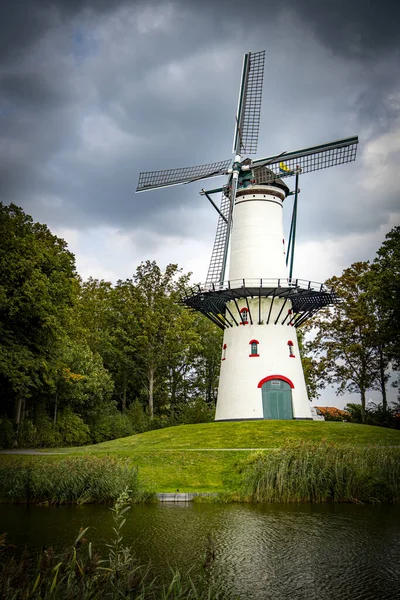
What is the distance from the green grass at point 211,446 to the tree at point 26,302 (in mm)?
4592

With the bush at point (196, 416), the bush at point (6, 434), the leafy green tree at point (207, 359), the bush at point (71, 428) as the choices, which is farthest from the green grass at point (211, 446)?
the leafy green tree at point (207, 359)

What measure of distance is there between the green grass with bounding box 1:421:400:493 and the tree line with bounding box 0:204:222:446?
5.35m

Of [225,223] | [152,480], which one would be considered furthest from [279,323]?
[152,480]

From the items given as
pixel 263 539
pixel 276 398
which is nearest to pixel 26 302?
pixel 276 398

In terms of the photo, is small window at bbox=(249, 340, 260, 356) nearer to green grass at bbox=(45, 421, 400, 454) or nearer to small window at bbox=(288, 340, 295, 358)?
small window at bbox=(288, 340, 295, 358)

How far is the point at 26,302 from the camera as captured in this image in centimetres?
2495

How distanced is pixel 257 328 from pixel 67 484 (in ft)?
62.9

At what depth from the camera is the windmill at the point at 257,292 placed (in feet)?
104

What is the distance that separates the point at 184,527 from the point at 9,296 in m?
16.7

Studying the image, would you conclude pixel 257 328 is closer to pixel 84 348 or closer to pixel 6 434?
pixel 84 348

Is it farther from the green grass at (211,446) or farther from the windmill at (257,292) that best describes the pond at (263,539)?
the windmill at (257,292)

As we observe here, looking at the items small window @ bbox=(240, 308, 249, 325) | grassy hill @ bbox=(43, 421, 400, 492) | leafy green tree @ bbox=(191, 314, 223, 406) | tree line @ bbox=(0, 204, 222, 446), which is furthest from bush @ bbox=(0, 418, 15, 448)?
leafy green tree @ bbox=(191, 314, 223, 406)

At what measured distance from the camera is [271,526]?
470 inches

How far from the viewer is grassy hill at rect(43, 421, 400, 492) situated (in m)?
17.7
